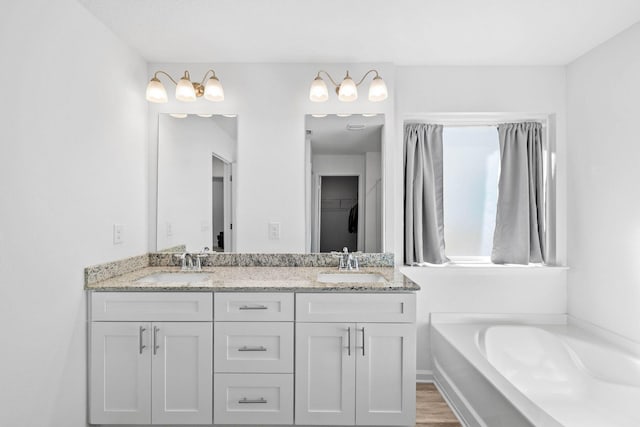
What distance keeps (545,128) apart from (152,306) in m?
2.85

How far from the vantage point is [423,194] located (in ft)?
9.25

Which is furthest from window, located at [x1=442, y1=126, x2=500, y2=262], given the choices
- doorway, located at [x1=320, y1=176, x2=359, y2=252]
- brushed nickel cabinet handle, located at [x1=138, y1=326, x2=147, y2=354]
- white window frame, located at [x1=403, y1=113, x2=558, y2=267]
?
brushed nickel cabinet handle, located at [x1=138, y1=326, x2=147, y2=354]

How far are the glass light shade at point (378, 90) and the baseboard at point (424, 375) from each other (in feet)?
6.29

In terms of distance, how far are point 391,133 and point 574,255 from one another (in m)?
1.54

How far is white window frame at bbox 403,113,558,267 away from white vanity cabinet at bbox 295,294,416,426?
3.54ft

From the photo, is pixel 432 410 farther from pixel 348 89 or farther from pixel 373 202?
pixel 348 89

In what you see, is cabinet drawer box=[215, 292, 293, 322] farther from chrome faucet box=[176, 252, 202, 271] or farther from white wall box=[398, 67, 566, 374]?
white wall box=[398, 67, 566, 374]

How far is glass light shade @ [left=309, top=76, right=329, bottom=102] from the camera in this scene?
2482 mm

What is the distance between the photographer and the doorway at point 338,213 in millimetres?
2656

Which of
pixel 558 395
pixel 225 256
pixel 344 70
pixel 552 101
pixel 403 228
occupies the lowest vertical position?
pixel 558 395

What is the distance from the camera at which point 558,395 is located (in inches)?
91.0

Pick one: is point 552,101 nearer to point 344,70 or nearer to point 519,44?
point 519,44

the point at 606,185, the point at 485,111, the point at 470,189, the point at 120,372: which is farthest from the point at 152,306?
the point at 606,185

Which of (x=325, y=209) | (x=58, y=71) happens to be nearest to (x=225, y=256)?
(x=325, y=209)
